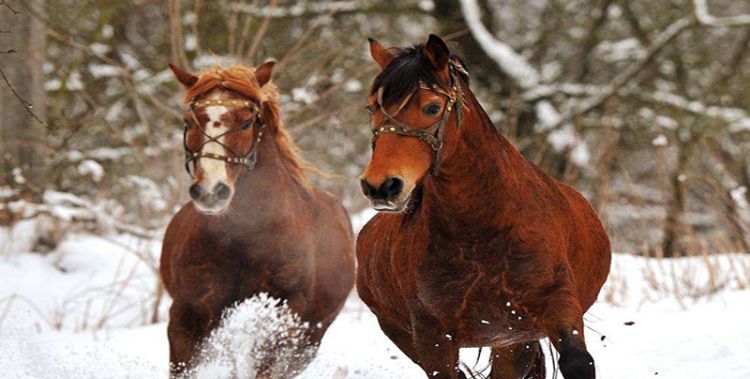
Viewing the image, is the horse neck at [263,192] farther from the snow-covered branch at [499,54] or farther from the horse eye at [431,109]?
the snow-covered branch at [499,54]

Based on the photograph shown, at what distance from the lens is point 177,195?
356 inches

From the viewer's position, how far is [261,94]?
5387mm

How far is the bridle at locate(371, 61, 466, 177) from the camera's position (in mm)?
3322

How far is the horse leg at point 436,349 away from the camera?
3.66 meters

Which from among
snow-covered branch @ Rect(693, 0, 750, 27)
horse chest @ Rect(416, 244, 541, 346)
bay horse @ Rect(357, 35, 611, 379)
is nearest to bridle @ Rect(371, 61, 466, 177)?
bay horse @ Rect(357, 35, 611, 379)

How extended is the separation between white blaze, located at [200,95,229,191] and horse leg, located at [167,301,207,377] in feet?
2.45

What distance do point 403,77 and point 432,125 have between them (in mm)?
201

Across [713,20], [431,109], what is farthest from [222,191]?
[713,20]

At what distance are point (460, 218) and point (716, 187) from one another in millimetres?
4586

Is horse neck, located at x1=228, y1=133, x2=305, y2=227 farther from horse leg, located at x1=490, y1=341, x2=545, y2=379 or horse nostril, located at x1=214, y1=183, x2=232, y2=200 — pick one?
horse leg, located at x1=490, y1=341, x2=545, y2=379

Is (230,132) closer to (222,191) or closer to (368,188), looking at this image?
(222,191)

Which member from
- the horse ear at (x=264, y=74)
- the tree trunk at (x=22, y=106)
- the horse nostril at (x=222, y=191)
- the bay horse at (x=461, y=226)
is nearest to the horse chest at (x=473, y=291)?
the bay horse at (x=461, y=226)

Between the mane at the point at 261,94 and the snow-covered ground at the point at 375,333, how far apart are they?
1.29 meters

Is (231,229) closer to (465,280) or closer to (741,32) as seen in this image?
(465,280)
